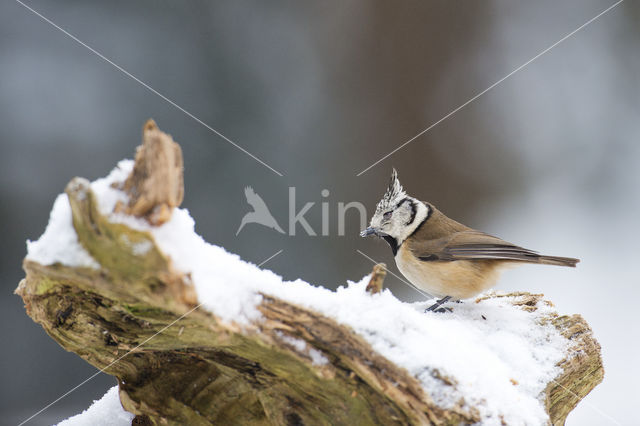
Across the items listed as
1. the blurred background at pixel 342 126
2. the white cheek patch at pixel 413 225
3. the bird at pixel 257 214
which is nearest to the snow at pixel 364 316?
the white cheek patch at pixel 413 225

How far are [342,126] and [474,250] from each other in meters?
2.11

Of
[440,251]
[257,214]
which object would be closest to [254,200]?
[257,214]

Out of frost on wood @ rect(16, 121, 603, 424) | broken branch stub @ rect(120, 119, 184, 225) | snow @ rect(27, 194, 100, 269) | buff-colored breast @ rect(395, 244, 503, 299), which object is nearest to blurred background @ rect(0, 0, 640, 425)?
buff-colored breast @ rect(395, 244, 503, 299)

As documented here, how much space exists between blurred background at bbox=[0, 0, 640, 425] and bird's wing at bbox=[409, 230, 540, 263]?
1.54 metres

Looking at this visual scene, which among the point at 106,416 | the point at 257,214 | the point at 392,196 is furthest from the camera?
the point at 257,214

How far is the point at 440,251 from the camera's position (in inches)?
122

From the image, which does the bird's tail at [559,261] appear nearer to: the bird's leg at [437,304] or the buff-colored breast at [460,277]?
the buff-colored breast at [460,277]

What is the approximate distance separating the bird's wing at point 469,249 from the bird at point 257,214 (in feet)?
4.93

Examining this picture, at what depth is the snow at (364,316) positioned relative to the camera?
1.51 meters

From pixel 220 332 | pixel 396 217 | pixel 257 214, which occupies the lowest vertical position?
pixel 220 332

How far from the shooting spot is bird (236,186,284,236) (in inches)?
168

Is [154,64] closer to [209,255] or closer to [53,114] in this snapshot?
[53,114]

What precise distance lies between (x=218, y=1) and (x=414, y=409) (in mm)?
3673

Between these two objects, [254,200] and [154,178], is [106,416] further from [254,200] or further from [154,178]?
[254,200]
